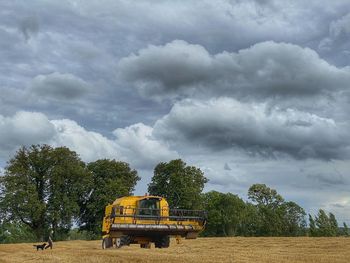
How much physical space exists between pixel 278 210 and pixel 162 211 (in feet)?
213

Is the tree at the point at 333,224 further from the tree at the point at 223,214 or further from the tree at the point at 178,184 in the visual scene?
the tree at the point at 178,184

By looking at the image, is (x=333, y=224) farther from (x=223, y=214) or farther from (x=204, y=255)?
(x=204, y=255)

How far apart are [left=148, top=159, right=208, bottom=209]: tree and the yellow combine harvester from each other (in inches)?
1700

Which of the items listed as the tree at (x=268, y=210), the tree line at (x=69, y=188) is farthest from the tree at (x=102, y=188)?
the tree at (x=268, y=210)

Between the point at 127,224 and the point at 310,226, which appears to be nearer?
the point at 127,224

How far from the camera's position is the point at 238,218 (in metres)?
100

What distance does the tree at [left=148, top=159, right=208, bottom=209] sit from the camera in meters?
72.5

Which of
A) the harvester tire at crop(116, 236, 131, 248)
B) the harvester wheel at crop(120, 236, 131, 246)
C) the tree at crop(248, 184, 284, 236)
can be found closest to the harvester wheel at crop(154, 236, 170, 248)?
the harvester wheel at crop(120, 236, 131, 246)

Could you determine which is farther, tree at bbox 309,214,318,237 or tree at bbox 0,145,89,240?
tree at bbox 309,214,318,237

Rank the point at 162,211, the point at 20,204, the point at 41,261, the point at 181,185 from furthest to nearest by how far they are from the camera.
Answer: the point at 181,185 → the point at 20,204 → the point at 162,211 → the point at 41,261

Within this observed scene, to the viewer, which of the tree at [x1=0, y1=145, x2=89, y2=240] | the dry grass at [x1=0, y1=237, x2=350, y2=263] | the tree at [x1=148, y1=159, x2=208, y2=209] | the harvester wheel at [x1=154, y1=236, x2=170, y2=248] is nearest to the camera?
the dry grass at [x1=0, y1=237, x2=350, y2=263]

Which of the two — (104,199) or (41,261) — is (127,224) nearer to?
(41,261)

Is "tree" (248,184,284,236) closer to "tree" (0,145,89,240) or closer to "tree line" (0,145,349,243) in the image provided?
"tree line" (0,145,349,243)

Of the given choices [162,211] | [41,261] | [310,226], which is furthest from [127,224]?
[310,226]
